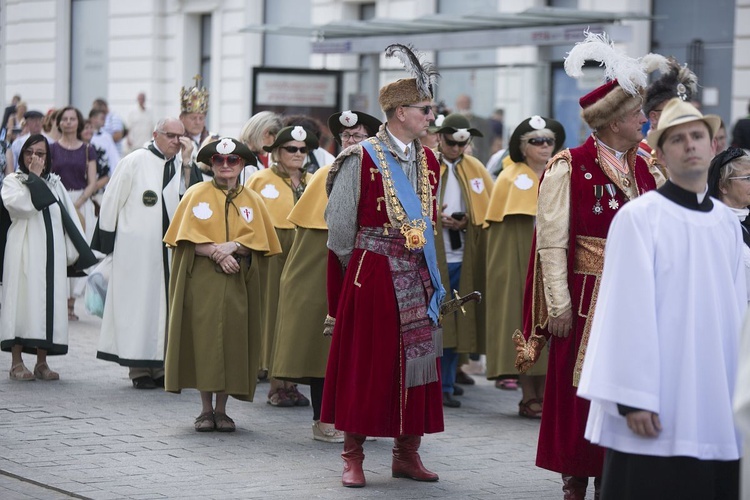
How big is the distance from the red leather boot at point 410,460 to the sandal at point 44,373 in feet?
12.1

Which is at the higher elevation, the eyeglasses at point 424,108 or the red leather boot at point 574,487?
the eyeglasses at point 424,108

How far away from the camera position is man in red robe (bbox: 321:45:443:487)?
6.78m

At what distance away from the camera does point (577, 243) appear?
6.19 meters

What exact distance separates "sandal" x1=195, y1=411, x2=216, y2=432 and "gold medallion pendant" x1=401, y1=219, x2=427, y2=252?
2087 mm

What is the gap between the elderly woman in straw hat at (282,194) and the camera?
362 inches

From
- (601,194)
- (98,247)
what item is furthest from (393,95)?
(98,247)

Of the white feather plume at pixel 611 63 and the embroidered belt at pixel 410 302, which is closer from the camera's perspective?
the white feather plume at pixel 611 63

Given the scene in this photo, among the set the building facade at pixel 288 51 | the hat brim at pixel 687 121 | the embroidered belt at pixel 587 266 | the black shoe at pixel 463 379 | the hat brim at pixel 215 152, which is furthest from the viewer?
the building facade at pixel 288 51

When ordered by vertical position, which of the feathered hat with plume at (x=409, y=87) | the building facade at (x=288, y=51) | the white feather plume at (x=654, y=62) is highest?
the building facade at (x=288, y=51)

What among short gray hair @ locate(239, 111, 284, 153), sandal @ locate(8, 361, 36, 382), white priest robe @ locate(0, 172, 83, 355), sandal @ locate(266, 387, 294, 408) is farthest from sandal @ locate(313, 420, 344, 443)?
short gray hair @ locate(239, 111, 284, 153)

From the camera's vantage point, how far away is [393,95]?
22.7ft

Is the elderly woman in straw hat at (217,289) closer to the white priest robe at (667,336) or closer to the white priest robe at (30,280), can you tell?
the white priest robe at (30,280)

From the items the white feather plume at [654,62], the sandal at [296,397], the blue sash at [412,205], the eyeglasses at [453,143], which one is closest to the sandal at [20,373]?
the sandal at [296,397]

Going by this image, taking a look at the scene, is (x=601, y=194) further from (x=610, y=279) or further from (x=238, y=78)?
(x=238, y=78)
